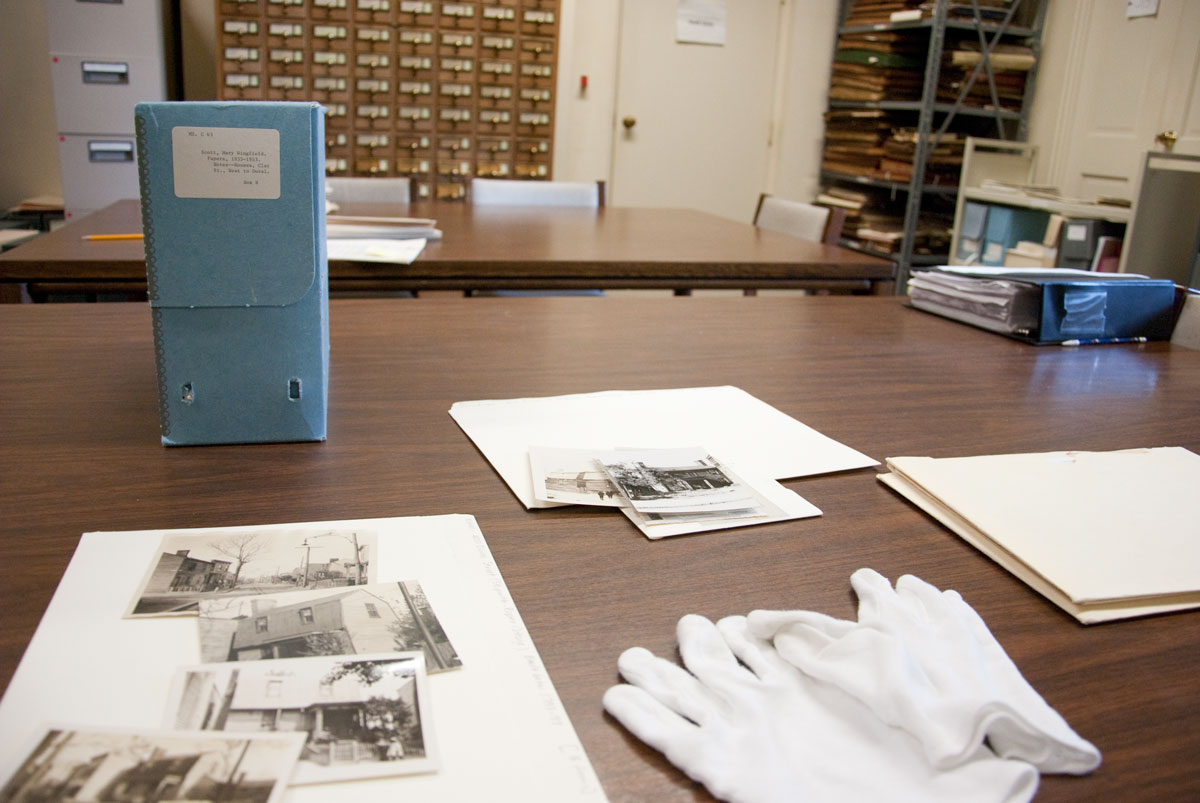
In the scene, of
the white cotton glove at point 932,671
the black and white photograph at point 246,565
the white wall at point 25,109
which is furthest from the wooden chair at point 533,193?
the white wall at point 25,109

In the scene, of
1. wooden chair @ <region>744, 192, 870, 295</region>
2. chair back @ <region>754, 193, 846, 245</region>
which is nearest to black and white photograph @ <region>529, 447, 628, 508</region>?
wooden chair @ <region>744, 192, 870, 295</region>

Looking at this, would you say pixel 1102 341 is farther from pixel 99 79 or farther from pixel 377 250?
pixel 99 79

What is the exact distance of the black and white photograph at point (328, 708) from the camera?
0.42m

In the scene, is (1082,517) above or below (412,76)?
below

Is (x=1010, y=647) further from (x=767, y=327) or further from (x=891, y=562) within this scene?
(x=767, y=327)

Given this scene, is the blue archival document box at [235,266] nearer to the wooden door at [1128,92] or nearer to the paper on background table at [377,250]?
the paper on background table at [377,250]

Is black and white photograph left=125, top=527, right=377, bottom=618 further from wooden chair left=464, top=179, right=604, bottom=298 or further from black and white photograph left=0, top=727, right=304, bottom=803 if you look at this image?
wooden chair left=464, top=179, right=604, bottom=298

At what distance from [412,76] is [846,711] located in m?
4.30

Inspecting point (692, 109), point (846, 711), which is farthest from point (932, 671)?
point (692, 109)

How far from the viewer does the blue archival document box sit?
A: 2.48 feet

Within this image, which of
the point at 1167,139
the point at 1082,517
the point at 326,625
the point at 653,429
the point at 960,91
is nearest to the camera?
the point at 326,625

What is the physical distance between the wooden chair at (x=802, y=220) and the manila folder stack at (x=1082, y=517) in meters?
1.59

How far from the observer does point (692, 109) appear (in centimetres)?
502

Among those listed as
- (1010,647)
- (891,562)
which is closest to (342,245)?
(891,562)
